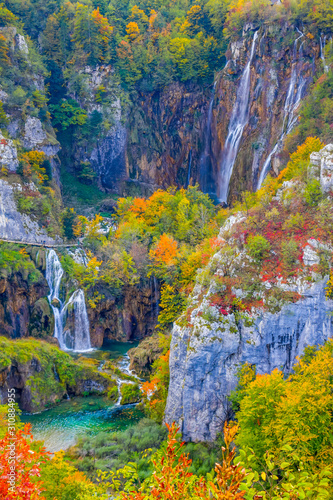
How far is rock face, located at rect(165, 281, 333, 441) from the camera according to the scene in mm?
19484

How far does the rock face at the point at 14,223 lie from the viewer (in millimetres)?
39969

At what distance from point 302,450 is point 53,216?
37.4m

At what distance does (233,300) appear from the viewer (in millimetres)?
20234

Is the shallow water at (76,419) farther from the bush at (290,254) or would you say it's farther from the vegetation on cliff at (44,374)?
the bush at (290,254)

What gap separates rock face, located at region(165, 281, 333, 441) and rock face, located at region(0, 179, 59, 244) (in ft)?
86.8

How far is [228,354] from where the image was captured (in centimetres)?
1972

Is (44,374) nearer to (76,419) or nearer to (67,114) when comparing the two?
(76,419)

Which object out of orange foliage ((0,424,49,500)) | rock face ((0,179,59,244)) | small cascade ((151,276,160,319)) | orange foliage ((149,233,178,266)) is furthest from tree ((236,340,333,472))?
rock face ((0,179,59,244))

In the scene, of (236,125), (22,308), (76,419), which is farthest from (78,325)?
(236,125)

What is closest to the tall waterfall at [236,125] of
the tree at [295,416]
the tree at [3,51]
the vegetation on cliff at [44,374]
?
the tree at [3,51]

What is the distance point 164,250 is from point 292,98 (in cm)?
2165

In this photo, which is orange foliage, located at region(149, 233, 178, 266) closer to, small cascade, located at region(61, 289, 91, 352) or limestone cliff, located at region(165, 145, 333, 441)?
small cascade, located at region(61, 289, 91, 352)

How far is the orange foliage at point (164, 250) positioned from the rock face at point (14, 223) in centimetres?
1156

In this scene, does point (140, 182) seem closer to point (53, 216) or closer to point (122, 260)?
point (53, 216)
